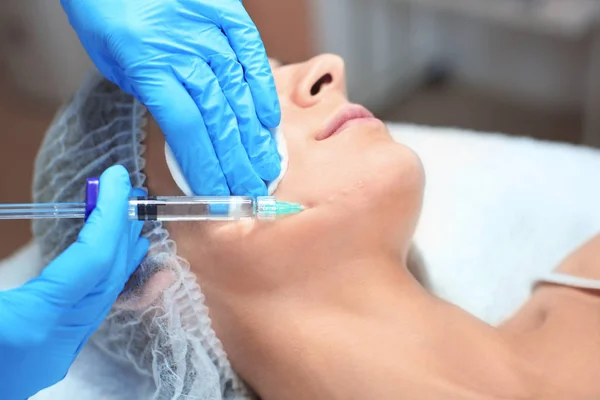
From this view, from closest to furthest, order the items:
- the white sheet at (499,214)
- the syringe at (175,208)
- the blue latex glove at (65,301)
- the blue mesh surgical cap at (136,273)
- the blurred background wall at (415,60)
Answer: the blue latex glove at (65,301), the syringe at (175,208), the blue mesh surgical cap at (136,273), the white sheet at (499,214), the blurred background wall at (415,60)

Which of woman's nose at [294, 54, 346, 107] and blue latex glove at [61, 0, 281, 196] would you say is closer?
blue latex glove at [61, 0, 281, 196]

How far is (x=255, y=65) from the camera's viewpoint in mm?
1114

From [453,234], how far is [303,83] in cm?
57

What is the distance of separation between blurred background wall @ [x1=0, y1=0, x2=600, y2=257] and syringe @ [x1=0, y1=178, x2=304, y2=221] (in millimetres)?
1339

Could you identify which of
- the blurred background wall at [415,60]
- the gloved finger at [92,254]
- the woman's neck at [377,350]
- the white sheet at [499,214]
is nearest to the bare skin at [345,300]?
the woman's neck at [377,350]

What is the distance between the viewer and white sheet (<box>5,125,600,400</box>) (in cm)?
148

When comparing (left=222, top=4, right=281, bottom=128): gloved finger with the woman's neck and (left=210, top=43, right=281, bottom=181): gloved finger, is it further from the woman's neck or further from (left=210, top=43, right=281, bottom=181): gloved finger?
the woman's neck

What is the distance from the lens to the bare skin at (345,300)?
1.04 metres

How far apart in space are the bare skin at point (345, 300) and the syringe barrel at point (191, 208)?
37mm

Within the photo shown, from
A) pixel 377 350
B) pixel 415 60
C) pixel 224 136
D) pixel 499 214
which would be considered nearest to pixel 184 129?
pixel 224 136

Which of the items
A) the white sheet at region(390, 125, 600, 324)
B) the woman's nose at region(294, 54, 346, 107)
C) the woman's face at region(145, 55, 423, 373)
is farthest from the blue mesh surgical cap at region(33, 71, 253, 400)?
the white sheet at region(390, 125, 600, 324)

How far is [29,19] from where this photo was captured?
7.86 ft

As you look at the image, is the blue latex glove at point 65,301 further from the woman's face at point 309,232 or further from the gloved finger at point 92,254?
the woman's face at point 309,232

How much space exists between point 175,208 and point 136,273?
14 centimetres
